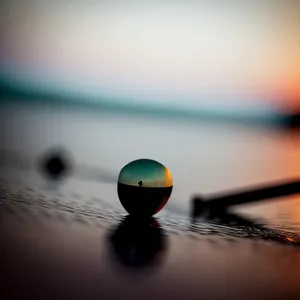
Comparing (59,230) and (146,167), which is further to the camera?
(146,167)

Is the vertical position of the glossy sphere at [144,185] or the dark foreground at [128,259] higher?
the glossy sphere at [144,185]

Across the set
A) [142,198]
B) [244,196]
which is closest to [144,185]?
[142,198]

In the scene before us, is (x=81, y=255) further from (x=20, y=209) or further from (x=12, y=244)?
(x=20, y=209)

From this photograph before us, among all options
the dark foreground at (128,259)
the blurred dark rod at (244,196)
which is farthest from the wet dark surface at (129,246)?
the blurred dark rod at (244,196)

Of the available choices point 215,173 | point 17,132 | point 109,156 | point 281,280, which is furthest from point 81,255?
point 17,132

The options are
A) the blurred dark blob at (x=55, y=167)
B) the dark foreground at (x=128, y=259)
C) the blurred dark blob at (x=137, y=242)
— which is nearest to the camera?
the dark foreground at (x=128, y=259)

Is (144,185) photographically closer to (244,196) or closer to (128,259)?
(128,259)

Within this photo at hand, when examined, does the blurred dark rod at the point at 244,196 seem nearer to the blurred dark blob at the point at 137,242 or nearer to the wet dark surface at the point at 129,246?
the wet dark surface at the point at 129,246

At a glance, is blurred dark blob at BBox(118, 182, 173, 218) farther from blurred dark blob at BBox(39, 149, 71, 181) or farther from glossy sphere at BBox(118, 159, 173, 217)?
blurred dark blob at BBox(39, 149, 71, 181)

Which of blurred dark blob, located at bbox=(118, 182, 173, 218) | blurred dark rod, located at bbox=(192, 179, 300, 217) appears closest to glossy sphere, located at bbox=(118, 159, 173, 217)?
blurred dark blob, located at bbox=(118, 182, 173, 218)
